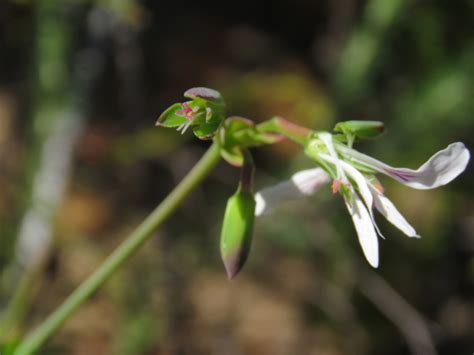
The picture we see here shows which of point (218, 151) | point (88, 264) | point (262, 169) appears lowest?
point (218, 151)

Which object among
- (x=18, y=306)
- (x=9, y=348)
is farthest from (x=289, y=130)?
(x=18, y=306)

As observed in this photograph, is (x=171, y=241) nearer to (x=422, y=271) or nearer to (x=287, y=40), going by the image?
(x=422, y=271)

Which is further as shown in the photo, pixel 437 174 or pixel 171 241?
pixel 171 241

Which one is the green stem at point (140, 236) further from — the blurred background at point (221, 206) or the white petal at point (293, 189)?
the blurred background at point (221, 206)

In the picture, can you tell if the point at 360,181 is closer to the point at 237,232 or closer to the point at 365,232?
the point at 365,232

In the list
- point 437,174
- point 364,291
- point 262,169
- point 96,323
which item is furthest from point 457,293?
point 437,174

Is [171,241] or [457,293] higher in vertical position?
[171,241]
